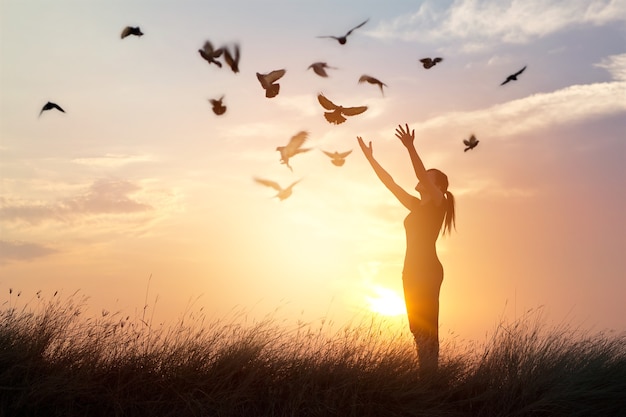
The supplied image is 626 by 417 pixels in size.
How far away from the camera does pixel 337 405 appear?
7984 mm

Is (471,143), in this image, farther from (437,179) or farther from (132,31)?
(132,31)

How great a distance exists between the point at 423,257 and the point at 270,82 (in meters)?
2.53

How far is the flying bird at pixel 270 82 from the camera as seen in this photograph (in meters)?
8.72

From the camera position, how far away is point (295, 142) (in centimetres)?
887

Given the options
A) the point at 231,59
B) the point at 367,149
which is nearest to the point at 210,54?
the point at 231,59

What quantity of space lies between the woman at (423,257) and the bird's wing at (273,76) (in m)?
1.56

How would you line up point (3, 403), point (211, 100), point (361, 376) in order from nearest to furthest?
point (3, 403), point (361, 376), point (211, 100)

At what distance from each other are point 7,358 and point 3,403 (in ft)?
1.63

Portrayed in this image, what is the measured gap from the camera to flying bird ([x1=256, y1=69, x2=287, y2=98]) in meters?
8.72

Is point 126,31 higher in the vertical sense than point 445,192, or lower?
higher

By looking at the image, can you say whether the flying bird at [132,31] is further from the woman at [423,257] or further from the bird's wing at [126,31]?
the woman at [423,257]

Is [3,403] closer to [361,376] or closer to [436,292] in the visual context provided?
[361,376]

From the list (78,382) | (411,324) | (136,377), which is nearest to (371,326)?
(411,324)

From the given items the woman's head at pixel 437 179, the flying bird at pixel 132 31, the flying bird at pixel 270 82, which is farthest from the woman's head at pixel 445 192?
the flying bird at pixel 132 31
